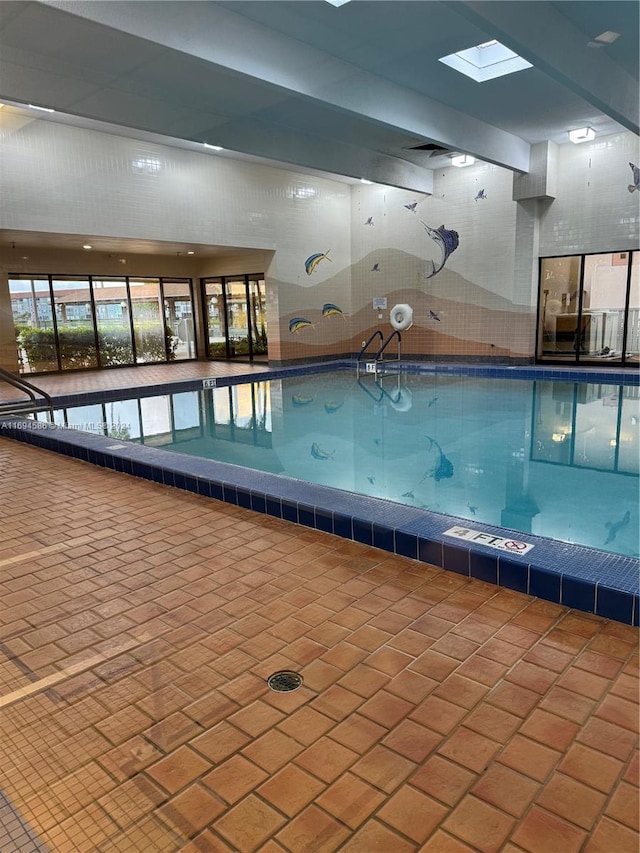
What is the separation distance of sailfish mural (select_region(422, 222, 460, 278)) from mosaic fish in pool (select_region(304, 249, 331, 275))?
2.16 m

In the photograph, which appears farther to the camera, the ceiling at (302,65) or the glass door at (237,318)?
the glass door at (237,318)

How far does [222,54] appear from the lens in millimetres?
4832

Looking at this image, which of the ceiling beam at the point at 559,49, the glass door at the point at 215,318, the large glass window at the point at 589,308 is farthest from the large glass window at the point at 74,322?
the ceiling beam at the point at 559,49

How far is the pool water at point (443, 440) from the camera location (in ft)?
12.5

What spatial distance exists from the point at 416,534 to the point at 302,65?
4815 millimetres

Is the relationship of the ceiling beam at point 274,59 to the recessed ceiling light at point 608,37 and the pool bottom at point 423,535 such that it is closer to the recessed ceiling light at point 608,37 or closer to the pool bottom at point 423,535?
the recessed ceiling light at point 608,37

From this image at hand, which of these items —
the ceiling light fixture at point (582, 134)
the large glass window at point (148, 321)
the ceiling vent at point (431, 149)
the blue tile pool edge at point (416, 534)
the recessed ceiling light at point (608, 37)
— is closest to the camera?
the blue tile pool edge at point (416, 534)

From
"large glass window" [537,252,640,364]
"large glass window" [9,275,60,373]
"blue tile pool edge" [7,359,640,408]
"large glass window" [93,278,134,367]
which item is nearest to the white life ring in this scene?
"blue tile pool edge" [7,359,640,408]

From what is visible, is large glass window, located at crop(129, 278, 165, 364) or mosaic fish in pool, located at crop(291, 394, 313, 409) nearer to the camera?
mosaic fish in pool, located at crop(291, 394, 313, 409)

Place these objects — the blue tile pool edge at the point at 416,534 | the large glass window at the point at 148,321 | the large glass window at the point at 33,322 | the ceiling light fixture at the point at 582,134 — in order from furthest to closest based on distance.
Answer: the large glass window at the point at 148,321, the large glass window at the point at 33,322, the ceiling light fixture at the point at 582,134, the blue tile pool edge at the point at 416,534

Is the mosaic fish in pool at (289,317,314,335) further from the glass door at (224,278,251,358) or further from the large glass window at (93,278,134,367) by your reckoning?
the large glass window at (93,278,134,367)

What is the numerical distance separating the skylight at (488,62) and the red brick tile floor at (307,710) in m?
5.73

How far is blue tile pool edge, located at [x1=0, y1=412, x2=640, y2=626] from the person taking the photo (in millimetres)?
2100

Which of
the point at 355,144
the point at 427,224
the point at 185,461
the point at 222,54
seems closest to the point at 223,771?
the point at 185,461
